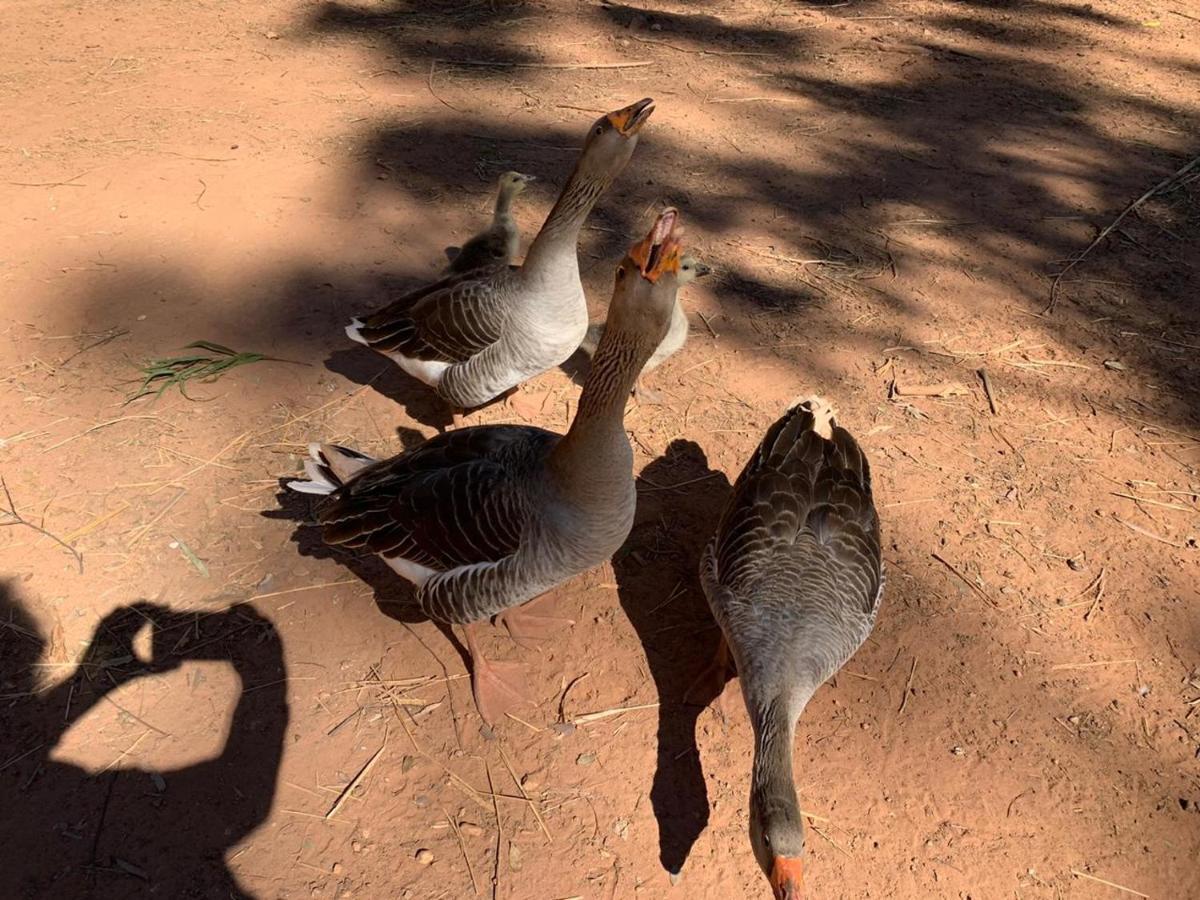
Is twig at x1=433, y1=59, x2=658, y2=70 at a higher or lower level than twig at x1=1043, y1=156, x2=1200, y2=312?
higher

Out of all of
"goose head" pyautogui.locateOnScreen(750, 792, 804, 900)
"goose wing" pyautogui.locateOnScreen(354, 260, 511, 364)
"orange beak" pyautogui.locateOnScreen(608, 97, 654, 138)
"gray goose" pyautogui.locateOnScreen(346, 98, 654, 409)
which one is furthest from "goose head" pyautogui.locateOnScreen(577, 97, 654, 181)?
"goose head" pyautogui.locateOnScreen(750, 792, 804, 900)

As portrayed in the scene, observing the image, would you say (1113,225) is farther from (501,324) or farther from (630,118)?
(501,324)

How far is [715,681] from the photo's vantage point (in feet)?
13.6

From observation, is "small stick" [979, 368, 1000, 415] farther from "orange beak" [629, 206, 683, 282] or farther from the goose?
"orange beak" [629, 206, 683, 282]

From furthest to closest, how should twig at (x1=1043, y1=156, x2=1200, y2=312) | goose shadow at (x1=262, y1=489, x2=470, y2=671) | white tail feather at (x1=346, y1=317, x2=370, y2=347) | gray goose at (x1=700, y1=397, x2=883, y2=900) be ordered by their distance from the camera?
twig at (x1=1043, y1=156, x2=1200, y2=312) < white tail feather at (x1=346, y1=317, x2=370, y2=347) < goose shadow at (x1=262, y1=489, x2=470, y2=671) < gray goose at (x1=700, y1=397, x2=883, y2=900)

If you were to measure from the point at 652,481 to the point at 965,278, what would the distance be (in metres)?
3.50

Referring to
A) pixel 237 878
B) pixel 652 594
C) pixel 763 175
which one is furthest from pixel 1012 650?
pixel 763 175

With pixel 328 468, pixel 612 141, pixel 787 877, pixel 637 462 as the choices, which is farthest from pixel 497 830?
pixel 612 141

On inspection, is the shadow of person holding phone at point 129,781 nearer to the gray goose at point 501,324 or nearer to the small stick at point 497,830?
the small stick at point 497,830

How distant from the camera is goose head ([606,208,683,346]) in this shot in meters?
2.82

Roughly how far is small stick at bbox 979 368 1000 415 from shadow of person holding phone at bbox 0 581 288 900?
15.6 feet

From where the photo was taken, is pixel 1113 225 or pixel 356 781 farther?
pixel 1113 225

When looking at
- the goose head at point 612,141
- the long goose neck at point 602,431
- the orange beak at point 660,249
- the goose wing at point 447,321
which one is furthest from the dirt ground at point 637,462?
the orange beak at point 660,249

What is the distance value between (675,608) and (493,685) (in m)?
1.09
